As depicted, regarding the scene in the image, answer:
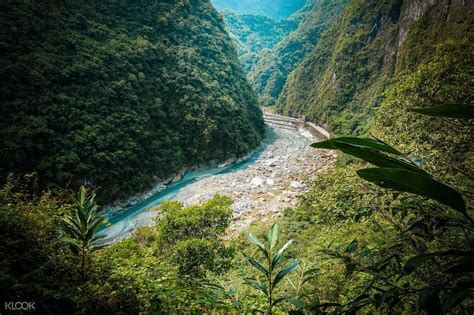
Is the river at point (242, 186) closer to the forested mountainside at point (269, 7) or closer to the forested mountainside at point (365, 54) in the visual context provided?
the forested mountainside at point (365, 54)

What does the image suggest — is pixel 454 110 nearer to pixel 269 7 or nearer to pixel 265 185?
pixel 265 185

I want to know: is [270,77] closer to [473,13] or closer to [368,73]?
[368,73]

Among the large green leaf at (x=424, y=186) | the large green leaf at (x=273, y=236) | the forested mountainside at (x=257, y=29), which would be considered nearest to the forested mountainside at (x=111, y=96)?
the large green leaf at (x=273, y=236)

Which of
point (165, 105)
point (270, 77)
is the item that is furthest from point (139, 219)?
point (270, 77)

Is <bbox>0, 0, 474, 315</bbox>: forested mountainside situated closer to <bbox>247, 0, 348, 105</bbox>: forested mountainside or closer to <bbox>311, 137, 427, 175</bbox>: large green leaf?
<bbox>311, 137, 427, 175</bbox>: large green leaf

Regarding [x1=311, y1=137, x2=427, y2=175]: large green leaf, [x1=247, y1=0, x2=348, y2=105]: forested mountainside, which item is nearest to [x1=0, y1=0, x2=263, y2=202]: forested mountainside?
[x1=311, y1=137, x2=427, y2=175]: large green leaf

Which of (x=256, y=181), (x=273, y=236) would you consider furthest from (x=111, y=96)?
(x=273, y=236)

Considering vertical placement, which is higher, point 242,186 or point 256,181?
point 256,181
